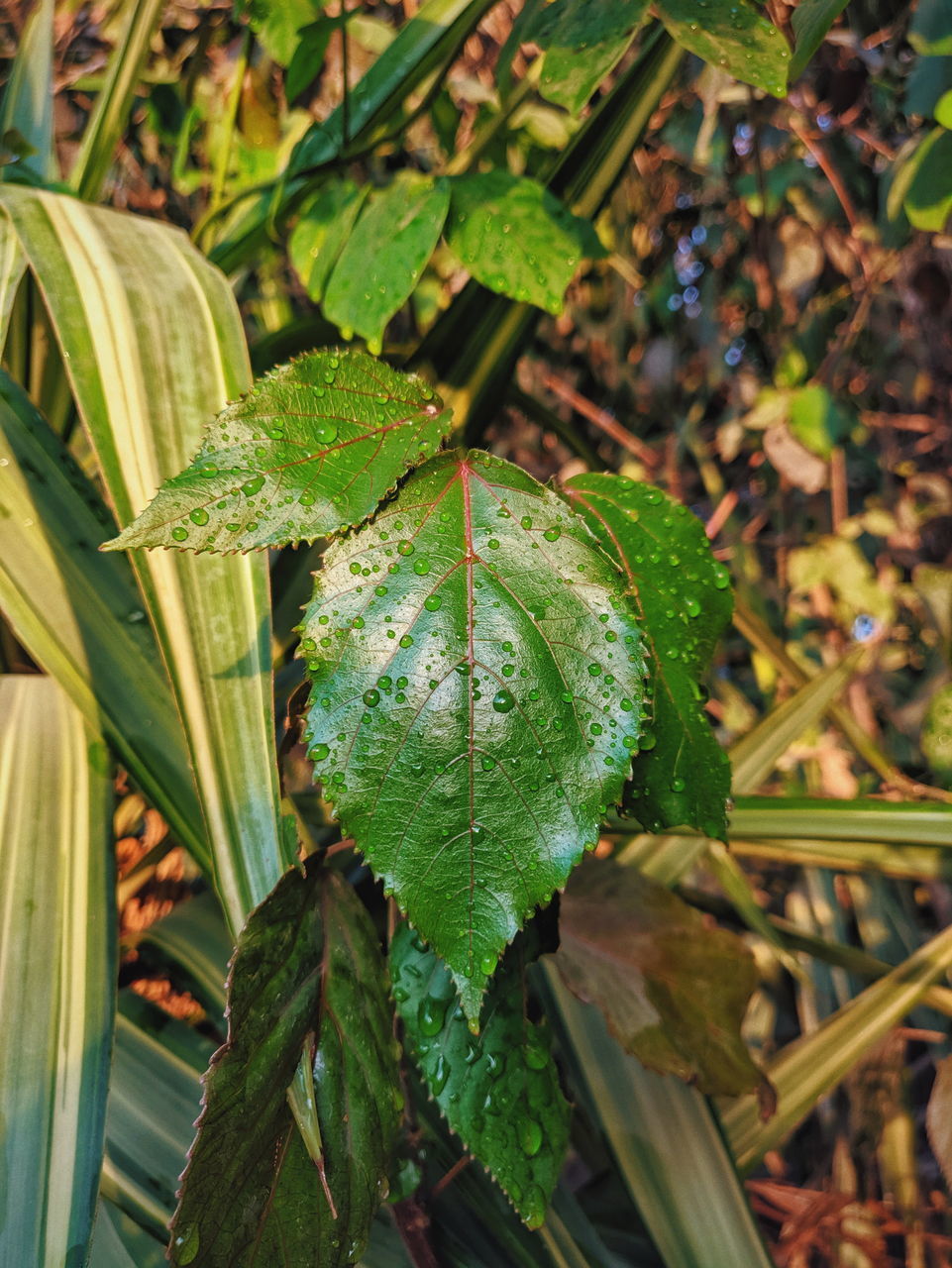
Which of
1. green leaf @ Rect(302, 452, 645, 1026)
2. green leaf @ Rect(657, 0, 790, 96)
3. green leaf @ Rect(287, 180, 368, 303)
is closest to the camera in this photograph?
green leaf @ Rect(302, 452, 645, 1026)

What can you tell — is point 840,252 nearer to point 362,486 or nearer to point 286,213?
point 286,213

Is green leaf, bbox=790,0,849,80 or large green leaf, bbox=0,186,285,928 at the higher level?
green leaf, bbox=790,0,849,80

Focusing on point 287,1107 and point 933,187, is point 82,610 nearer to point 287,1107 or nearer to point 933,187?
point 287,1107

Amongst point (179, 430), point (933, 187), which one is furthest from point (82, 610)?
point (933, 187)

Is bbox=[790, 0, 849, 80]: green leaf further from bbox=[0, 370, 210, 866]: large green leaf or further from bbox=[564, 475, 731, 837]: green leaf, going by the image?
bbox=[0, 370, 210, 866]: large green leaf

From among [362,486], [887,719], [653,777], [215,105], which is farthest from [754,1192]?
[215,105]

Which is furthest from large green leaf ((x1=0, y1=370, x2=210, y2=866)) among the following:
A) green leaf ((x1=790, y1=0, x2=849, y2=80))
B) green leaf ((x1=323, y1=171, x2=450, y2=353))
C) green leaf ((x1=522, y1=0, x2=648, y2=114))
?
green leaf ((x1=790, y1=0, x2=849, y2=80))
